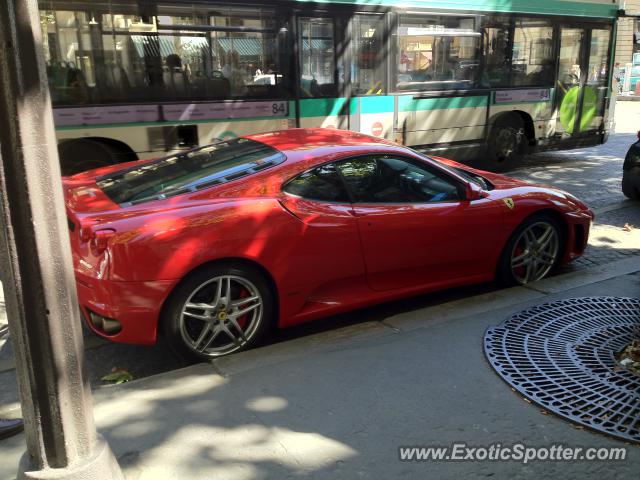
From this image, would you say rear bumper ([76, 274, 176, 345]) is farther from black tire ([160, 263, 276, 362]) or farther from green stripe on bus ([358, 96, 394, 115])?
green stripe on bus ([358, 96, 394, 115])

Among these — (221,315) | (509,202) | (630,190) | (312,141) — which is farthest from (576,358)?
(630,190)

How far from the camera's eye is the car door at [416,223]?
4488 millimetres

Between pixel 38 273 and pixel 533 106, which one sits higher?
pixel 533 106

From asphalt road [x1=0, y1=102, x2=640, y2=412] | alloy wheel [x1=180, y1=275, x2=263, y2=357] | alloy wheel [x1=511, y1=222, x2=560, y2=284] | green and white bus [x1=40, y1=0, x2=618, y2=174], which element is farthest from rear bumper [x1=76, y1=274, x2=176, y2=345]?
green and white bus [x1=40, y1=0, x2=618, y2=174]

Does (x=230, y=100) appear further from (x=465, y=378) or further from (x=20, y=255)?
(x=20, y=255)

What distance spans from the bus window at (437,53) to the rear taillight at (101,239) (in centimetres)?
677

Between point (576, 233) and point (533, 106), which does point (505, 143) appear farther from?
point (576, 233)

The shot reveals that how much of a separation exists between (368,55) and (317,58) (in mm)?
887

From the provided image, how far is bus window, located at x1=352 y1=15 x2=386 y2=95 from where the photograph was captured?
8.95m

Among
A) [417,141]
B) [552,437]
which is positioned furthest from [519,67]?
[552,437]

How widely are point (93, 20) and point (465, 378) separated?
590 cm

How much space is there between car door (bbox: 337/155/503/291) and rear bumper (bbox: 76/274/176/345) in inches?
60.6

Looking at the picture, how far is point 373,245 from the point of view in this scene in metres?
4.44

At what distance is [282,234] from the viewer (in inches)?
160
